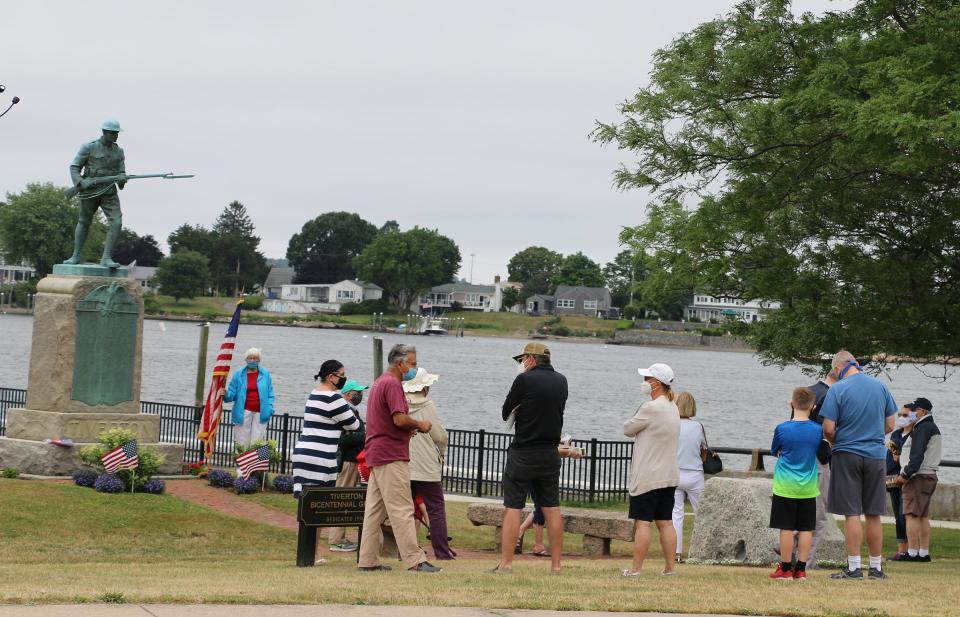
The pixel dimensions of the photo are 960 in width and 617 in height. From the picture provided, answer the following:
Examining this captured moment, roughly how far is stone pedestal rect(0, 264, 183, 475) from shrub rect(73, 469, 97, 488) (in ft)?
3.08

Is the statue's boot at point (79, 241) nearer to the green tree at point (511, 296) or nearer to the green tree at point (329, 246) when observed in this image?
the green tree at point (329, 246)

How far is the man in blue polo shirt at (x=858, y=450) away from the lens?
10789mm

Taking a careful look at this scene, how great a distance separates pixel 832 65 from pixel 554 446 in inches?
277

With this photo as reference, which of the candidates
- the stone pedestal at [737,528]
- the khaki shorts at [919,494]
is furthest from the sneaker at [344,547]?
the khaki shorts at [919,494]

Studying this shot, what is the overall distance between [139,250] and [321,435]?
15316 centimetres

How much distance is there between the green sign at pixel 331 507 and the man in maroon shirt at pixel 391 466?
35 cm

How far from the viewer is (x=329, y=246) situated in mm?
188375

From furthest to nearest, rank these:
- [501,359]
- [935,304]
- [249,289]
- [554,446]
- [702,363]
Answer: [249,289] < [702,363] < [501,359] < [935,304] < [554,446]

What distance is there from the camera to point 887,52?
1491 centimetres

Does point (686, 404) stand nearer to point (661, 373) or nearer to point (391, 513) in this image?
point (661, 373)

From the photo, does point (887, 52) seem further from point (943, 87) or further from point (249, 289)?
point (249, 289)

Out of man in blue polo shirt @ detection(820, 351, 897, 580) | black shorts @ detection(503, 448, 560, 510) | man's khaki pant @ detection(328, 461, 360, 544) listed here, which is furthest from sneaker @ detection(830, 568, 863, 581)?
man's khaki pant @ detection(328, 461, 360, 544)

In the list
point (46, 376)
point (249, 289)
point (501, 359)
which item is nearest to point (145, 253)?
point (249, 289)

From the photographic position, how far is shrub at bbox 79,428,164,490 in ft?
52.3
